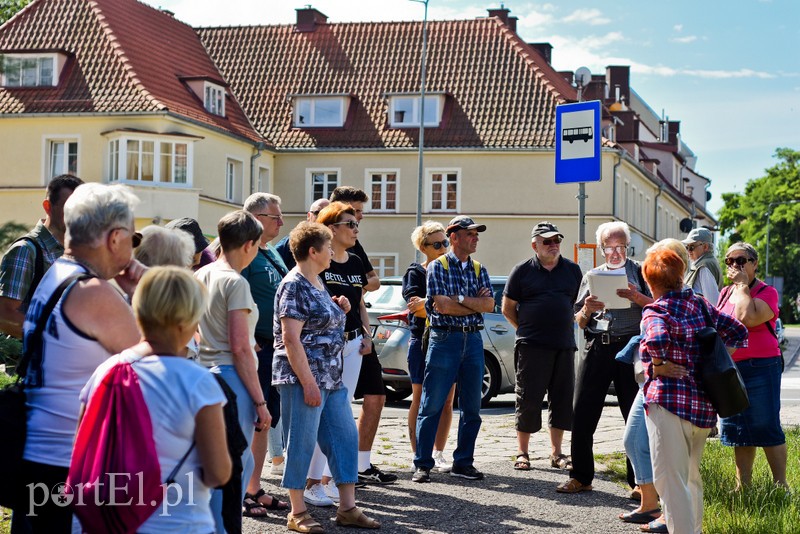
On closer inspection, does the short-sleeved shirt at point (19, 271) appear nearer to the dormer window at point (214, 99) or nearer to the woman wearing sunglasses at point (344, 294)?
the woman wearing sunglasses at point (344, 294)

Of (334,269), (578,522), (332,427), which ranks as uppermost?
(334,269)

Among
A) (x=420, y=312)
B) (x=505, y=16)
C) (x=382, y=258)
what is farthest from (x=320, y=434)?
(x=505, y=16)

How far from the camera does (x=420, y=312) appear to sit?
9.68 m

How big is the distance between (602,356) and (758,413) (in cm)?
117

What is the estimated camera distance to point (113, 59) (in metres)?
40.5

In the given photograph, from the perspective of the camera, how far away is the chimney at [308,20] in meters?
50.8

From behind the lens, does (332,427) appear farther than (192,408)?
Yes

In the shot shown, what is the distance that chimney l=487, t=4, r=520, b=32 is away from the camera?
173 ft

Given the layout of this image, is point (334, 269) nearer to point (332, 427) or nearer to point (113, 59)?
point (332, 427)

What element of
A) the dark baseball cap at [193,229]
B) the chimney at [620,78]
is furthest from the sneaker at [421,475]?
the chimney at [620,78]

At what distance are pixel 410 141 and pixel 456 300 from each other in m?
38.0

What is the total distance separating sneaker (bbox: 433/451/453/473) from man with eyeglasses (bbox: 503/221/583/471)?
0.61 metres

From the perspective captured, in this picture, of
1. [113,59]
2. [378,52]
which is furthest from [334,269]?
[378,52]

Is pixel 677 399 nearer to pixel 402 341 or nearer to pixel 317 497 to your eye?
pixel 317 497
